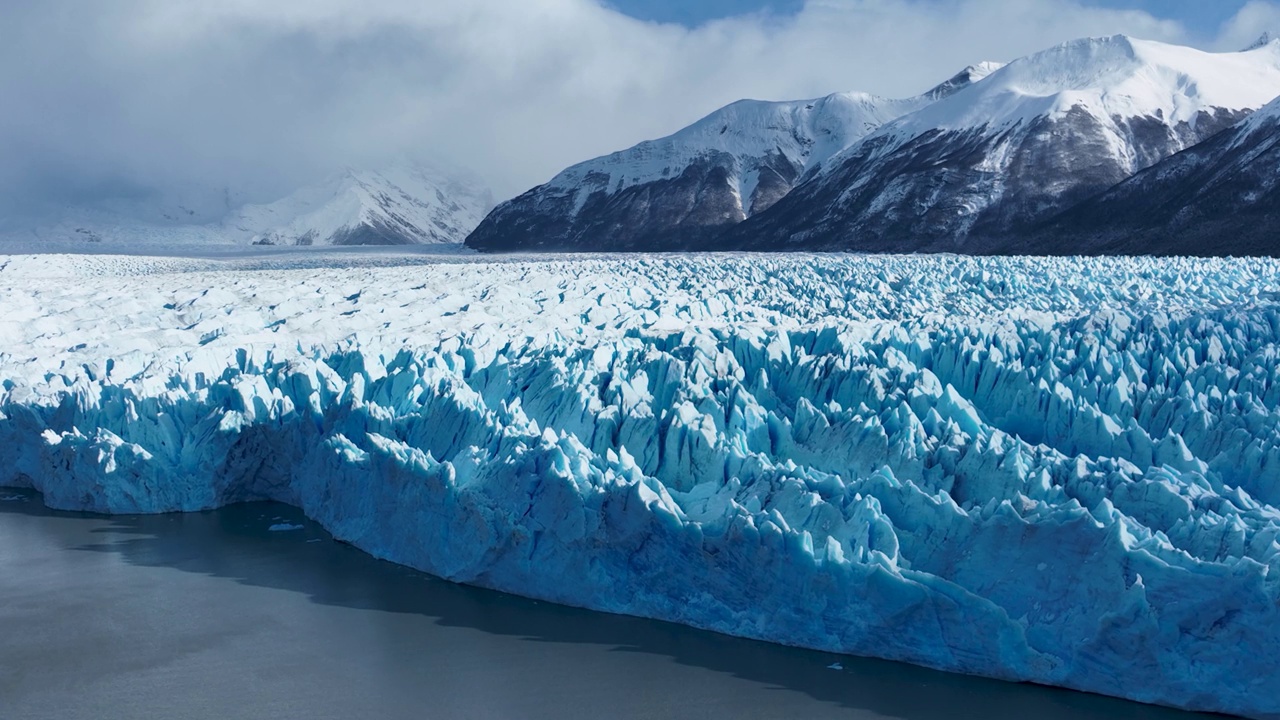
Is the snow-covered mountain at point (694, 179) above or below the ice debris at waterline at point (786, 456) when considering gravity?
above

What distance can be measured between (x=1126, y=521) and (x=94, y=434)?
8344 millimetres

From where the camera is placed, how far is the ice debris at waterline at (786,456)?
19.6ft

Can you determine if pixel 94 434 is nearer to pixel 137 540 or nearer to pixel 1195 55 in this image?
pixel 137 540

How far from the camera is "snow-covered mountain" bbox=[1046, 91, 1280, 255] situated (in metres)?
26.7

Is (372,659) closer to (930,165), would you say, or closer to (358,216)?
(930,165)

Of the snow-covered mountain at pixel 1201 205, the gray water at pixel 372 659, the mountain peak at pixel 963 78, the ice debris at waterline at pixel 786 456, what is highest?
the mountain peak at pixel 963 78

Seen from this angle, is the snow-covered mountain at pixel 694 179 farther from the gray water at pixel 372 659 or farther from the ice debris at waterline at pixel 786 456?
the gray water at pixel 372 659

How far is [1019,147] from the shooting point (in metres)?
40.9

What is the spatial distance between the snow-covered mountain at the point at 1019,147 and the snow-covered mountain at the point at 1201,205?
2.34 metres

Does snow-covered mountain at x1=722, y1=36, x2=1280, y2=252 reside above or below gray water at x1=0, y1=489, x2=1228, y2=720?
above

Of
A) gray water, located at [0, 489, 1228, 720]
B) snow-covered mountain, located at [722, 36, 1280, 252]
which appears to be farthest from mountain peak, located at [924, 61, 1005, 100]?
gray water, located at [0, 489, 1228, 720]

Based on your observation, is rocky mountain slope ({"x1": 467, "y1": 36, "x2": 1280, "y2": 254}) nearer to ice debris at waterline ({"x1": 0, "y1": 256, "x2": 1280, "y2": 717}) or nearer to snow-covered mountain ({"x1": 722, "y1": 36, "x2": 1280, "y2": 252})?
snow-covered mountain ({"x1": 722, "y1": 36, "x2": 1280, "y2": 252})

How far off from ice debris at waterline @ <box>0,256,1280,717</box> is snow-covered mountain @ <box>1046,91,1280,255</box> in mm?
Answer: 15879

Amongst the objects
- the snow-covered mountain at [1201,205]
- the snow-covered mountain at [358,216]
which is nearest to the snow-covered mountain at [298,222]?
the snow-covered mountain at [358,216]
